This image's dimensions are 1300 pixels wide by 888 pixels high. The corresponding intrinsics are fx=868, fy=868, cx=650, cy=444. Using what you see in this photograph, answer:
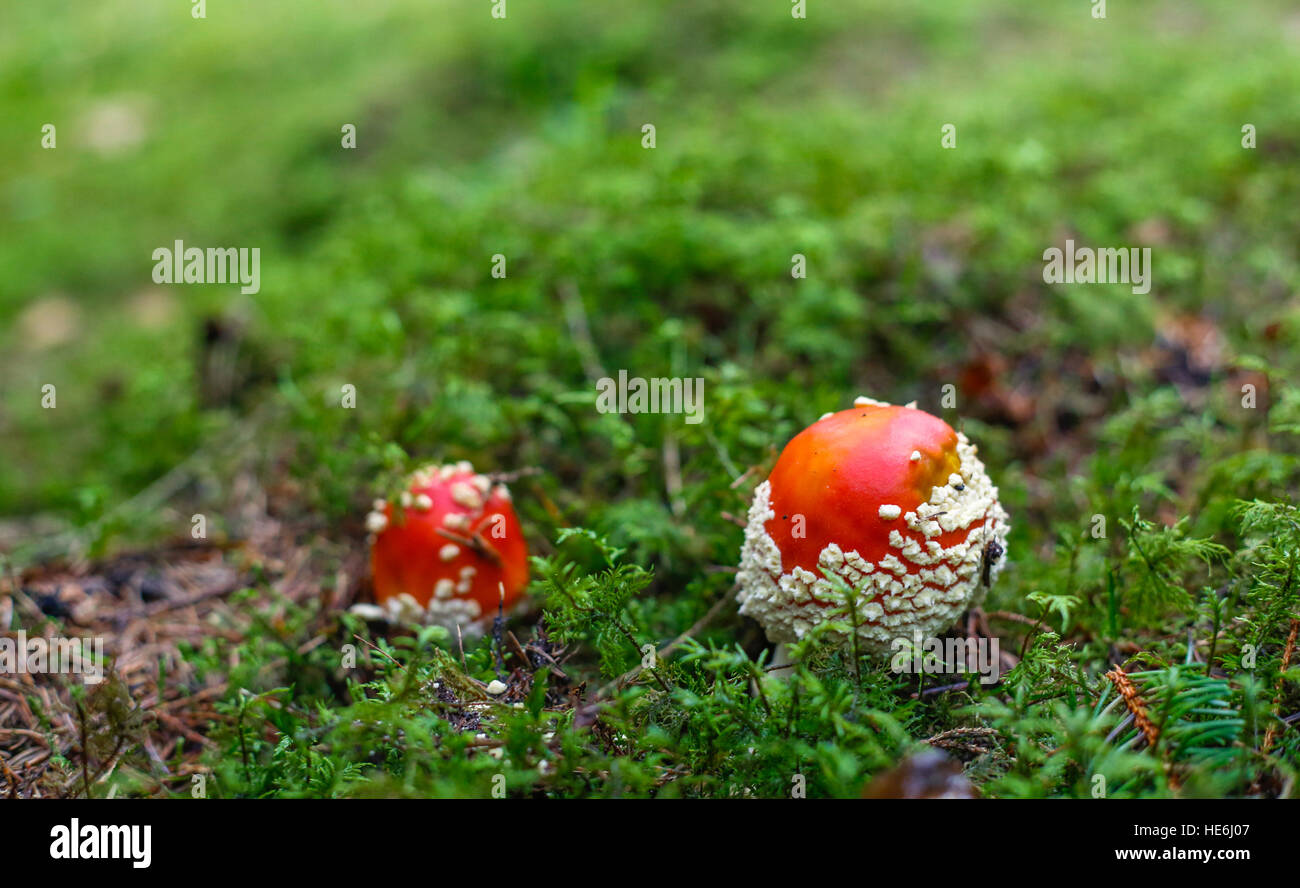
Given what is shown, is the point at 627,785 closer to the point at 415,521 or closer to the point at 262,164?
the point at 415,521

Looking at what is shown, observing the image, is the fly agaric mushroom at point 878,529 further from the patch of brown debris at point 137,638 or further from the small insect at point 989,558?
the patch of brown debris at point 137,638

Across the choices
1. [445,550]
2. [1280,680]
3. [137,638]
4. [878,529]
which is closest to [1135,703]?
[1280,680]

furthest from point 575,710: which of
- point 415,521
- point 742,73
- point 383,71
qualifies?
point 383,71

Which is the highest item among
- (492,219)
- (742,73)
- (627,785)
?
(742,73)

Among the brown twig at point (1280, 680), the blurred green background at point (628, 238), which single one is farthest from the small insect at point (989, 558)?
the blurred green background at point (628, 238)

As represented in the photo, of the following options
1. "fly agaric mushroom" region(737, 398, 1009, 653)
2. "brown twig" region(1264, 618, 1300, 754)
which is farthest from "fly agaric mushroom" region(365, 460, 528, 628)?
"brown twig" region(1264, 618, 1300, 754)

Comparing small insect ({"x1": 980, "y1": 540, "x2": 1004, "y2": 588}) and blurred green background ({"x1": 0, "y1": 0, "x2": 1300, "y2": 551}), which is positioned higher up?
blurred green background ({"x1": 0, "y1": 0, "x2": 1300, "y2": 551})

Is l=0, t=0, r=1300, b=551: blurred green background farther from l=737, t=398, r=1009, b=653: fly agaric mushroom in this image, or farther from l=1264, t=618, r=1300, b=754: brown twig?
l=1264, t=618, r=1300, b=754: brown twig
